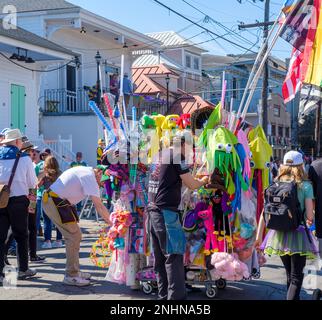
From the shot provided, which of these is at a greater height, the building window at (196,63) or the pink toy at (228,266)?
the building window at (196,63)

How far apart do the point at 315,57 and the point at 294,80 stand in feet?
1.63

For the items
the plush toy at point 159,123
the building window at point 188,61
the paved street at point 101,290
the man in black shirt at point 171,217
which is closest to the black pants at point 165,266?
the man in black shirt at point 171,217

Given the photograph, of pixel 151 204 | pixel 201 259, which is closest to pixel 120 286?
pixel 201 259

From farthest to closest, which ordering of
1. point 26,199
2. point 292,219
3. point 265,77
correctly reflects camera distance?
point 265,77 < point 26,199 < point 292,219

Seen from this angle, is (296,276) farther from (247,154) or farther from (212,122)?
(212,122)

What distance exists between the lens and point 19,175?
22.8 feet

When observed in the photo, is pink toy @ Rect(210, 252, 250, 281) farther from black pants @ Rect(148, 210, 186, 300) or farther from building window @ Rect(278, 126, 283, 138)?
building window @ Rect(278, 126, 283, 138)

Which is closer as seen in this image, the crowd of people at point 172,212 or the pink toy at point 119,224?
the crowd of people at point 172,212

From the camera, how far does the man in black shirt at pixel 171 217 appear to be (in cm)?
550

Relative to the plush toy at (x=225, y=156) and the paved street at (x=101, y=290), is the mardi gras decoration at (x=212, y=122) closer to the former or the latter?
the plush toy at (x=225, y=156)

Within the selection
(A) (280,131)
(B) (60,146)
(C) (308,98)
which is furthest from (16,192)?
(A) (280,131)

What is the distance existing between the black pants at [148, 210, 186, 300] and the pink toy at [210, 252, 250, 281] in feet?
1.96

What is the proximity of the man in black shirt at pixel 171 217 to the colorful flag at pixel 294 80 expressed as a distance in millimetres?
2806

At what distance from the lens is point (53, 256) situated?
29.5 feet
